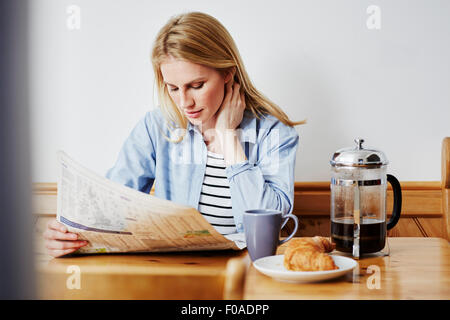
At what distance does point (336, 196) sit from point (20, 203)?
524mm

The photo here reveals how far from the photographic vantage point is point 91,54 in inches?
42.3

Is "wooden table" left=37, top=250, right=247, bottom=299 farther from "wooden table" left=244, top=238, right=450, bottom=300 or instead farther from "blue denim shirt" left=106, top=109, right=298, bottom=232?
"blue denim shirt" left=106, top=109, right=298, bottom=232

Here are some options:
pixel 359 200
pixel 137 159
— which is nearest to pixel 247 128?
pixel 137 159

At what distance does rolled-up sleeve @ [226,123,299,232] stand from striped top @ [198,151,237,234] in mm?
77

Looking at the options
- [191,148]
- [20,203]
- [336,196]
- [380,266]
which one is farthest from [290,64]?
[20,203]

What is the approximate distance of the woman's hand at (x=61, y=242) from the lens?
0.65 meters

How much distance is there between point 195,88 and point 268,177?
0.27 m

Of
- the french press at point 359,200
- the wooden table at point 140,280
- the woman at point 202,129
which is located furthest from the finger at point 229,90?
the wooden table at point 140,280

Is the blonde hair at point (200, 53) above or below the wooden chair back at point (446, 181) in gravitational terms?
above

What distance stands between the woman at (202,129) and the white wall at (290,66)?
0.06 meters

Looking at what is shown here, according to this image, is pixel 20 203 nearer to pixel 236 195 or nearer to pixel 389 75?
pixel 236 195

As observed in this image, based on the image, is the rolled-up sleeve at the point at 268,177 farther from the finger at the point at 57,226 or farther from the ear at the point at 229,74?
the finger at the point at 57,226

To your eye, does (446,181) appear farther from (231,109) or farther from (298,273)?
(298,273)
